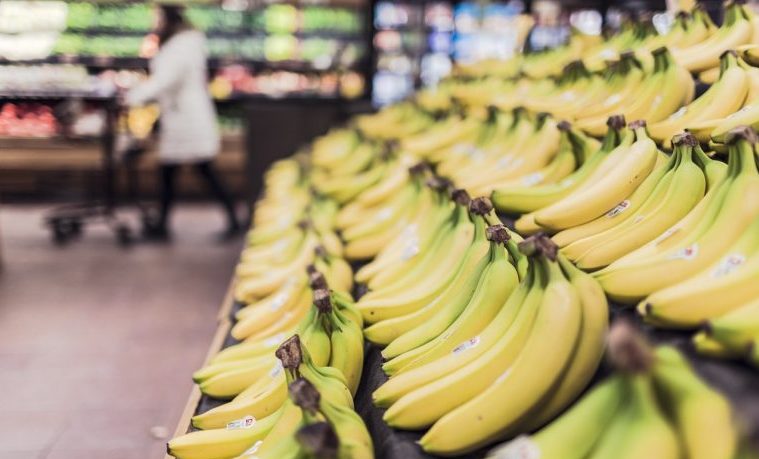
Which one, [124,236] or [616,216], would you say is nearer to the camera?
[616,216]

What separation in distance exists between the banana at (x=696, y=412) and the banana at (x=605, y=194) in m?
0.85

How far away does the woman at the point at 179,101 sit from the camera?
229 inches

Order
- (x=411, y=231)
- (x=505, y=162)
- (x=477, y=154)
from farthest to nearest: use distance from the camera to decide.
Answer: (x=477, y=154) < (x=505, y=162) < (x=411, y=231)

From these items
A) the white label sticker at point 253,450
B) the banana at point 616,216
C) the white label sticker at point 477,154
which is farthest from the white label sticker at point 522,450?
the white label sticker at point 477,154

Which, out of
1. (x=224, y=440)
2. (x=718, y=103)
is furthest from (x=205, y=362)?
(x=718, y=103)

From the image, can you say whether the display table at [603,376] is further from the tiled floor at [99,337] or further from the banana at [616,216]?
the tiled floor at [99,337]

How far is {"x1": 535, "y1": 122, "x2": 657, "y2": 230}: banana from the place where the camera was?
1725 mm

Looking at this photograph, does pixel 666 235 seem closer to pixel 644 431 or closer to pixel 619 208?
pixel 619 208

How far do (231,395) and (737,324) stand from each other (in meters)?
1.25

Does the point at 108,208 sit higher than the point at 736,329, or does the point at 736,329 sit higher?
the point at 736,329

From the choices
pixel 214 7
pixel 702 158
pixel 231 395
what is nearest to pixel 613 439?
pixel 702 158

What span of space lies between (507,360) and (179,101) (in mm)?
5196

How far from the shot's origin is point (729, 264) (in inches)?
45.4

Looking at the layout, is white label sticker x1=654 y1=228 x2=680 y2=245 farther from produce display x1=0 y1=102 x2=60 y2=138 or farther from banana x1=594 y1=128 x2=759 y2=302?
produce display x1=0 y1=102 x2=60 y2=138
